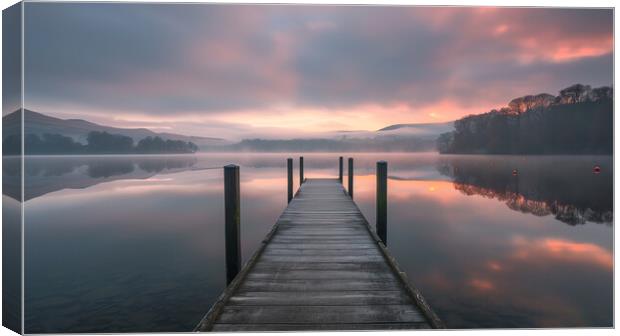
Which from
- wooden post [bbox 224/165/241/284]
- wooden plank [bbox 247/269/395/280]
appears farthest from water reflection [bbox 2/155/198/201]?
wooden plank [bbox 247/269/395/280]

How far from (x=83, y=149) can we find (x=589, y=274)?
14047cm

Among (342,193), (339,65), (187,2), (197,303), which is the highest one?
(339,65)

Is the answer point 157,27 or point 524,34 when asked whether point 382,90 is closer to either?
point 524,34

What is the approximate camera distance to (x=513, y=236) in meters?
9.48

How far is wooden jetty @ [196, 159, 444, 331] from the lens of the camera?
2.88m

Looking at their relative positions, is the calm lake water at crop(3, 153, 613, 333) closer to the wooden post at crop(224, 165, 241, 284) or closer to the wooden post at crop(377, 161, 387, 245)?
the wooden post at crop(377, 161, 387, 245)

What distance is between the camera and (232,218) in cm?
449

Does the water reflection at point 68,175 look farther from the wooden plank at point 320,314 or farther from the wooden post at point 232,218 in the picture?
the wooden plank at point 320,314

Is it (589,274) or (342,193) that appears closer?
(589,274)

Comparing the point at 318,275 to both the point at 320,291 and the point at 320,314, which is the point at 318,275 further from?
the point at 320,314

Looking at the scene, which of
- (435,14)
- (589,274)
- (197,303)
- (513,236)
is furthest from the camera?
(513,236)

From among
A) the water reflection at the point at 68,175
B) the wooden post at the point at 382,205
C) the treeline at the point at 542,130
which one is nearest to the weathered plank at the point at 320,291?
the wooden post at the point at 382,205

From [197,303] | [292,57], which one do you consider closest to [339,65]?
[292,57]

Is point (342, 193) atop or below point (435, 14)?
below
